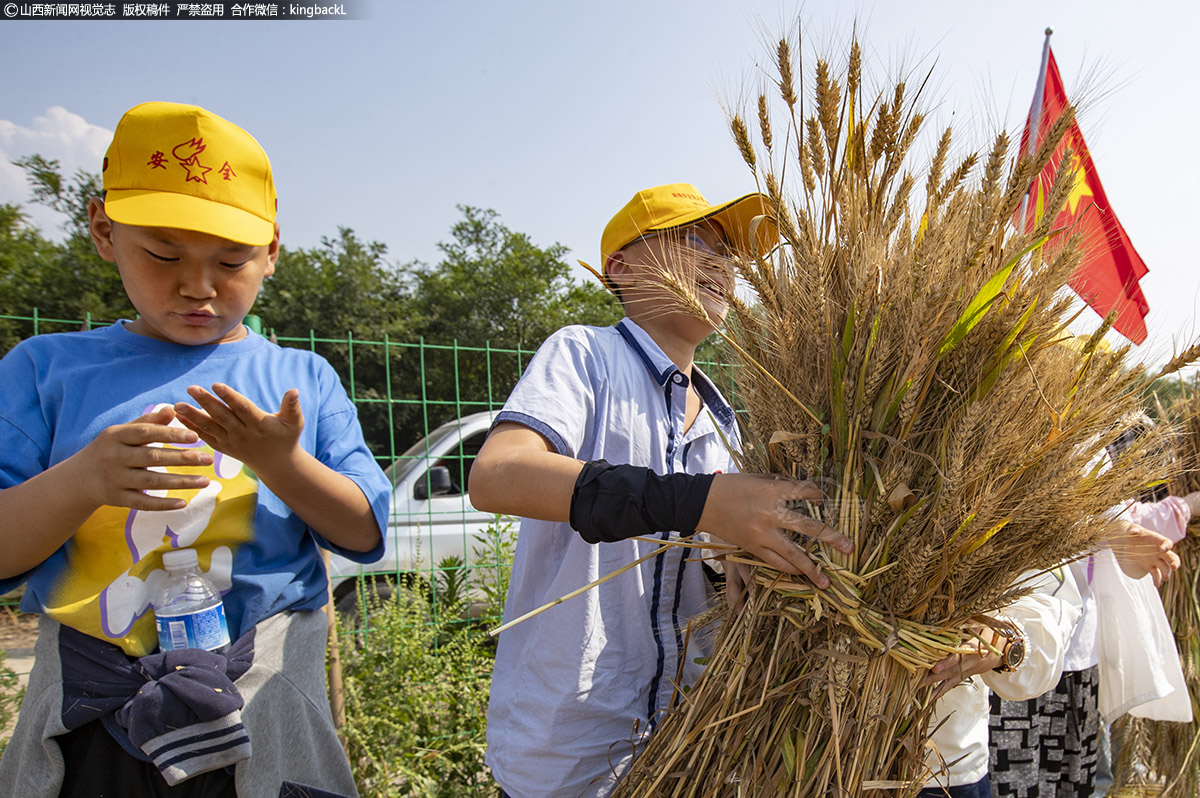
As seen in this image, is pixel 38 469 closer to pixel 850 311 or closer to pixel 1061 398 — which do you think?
pixel 850 311

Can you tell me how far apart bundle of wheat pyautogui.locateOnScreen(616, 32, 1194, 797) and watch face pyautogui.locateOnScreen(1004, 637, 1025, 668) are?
115mm

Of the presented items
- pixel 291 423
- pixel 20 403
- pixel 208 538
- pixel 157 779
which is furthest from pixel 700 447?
pixel 20 403

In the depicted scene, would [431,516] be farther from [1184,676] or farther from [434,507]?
[1184,676]

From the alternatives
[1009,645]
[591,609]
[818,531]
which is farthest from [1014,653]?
[591,609]

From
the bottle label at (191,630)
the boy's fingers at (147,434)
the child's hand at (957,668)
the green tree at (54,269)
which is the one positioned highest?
the green tree at (54,269)

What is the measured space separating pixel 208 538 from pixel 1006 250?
1.43 m

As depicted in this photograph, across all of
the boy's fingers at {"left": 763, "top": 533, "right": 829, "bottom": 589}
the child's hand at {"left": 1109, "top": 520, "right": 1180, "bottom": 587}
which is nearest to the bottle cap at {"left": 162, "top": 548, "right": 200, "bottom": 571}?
the boy's fingers at {"left": 763, "top": 533, "right": 829, "bottom": 589}

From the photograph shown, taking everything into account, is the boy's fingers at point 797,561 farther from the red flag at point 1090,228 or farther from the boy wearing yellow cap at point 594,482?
the red flag at point 1090,228

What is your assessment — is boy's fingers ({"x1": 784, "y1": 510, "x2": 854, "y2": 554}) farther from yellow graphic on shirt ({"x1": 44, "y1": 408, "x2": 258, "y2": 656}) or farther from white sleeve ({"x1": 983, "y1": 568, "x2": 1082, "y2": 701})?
yellow graphic on shirt ({"x1": 44, "y1": 408, "x2": 258, "y2": 656})

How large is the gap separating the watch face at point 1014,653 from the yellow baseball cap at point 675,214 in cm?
91

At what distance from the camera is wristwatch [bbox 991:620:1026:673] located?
1.22 meters

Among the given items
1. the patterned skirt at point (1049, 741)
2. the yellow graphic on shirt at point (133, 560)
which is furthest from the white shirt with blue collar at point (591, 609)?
the patterned skirt at point (1049, 741)

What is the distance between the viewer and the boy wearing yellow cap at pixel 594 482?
1176 mm

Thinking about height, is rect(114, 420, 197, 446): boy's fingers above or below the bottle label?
above
